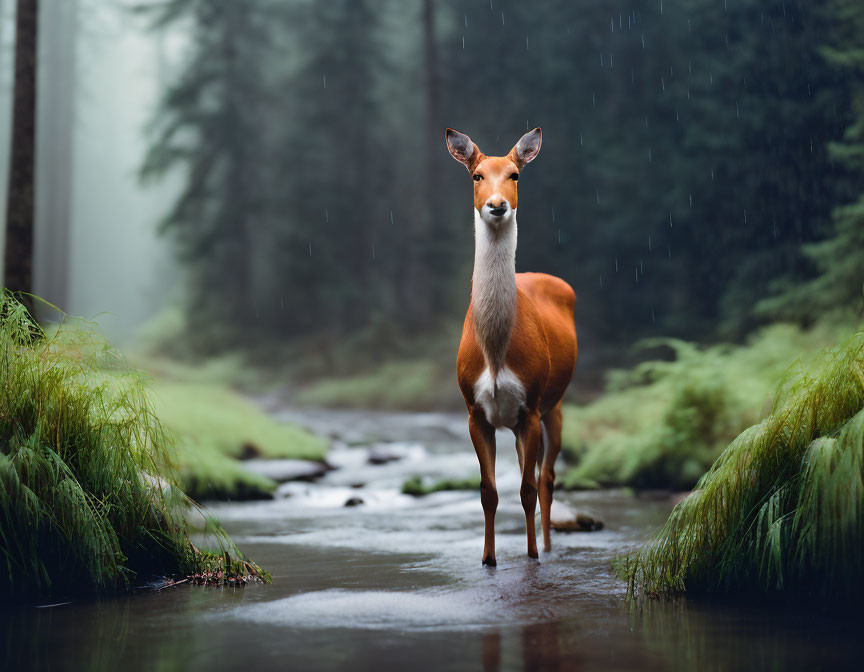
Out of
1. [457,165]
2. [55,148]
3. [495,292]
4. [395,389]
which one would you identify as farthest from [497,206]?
[55,148]

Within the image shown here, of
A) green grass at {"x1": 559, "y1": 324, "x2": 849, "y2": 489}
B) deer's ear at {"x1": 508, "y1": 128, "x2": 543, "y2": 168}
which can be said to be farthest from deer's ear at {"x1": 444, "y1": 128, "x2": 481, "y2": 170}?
green grass at {"x1": 559, "y1": 324, "x2": 849, "y2": 489}

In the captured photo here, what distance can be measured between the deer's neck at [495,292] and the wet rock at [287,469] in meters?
6.43

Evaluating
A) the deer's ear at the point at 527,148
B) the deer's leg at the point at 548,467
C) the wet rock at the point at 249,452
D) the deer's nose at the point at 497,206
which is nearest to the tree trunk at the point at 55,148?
the wet rock at the point at 249,452

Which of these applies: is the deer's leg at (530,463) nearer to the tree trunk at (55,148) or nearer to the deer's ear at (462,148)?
the deer's ear at (462,148)

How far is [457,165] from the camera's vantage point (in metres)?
35.8

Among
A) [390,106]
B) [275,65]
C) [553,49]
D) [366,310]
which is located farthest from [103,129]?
[553,49]

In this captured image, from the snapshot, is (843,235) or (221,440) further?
(843,235)

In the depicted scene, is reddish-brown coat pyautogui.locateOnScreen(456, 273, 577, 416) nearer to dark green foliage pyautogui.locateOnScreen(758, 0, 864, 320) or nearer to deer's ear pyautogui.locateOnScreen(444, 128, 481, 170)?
deer's ear pyautogui.locateOnScreen(444, 128, 481, 170)

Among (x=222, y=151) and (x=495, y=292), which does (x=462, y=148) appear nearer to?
(x=495, y=292)

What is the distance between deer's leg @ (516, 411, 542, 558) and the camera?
6.48 metres

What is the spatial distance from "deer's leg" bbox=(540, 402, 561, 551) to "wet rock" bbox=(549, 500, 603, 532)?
0.61 meters

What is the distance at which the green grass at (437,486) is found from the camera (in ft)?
37.0

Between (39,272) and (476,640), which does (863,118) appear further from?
(39,272)

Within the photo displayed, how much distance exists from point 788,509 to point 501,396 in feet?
6.75
